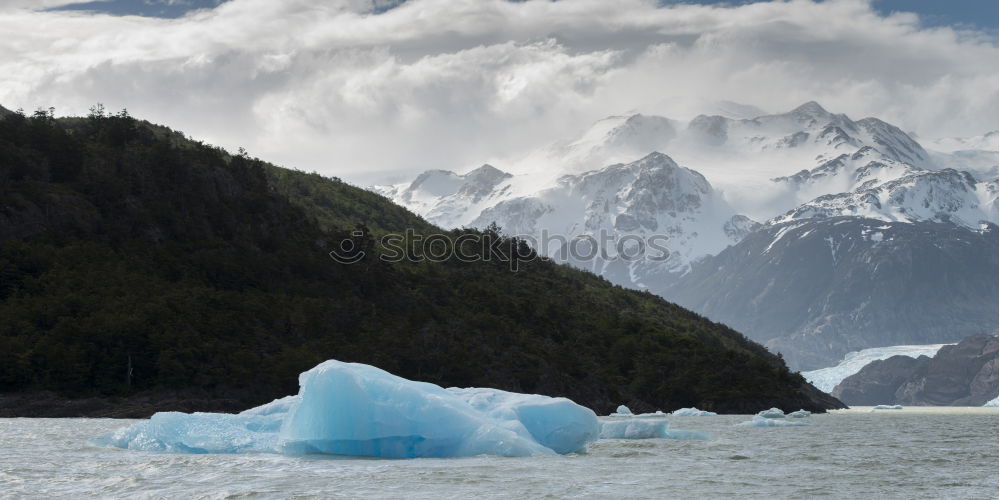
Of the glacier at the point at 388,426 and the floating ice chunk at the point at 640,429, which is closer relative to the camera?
the glacier at the point at 388,426

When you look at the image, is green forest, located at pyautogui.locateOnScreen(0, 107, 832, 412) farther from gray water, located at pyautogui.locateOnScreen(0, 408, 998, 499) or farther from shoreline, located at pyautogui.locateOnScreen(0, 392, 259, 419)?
gray water, located at pyautogui.locateOnScreen(0, 408, 998, 499)

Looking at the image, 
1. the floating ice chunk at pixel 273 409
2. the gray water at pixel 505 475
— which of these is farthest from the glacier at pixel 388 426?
the floating ice chunk at pixel 273 409

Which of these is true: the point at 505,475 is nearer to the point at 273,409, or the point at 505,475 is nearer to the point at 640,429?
the point at 273,409

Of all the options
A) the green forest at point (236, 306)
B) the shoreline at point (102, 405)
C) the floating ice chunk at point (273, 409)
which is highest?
the green forest at point (236, 306)

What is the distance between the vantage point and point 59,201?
456 feet

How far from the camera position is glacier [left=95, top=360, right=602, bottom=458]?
46.5 meters

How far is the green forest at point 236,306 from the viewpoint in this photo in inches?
4515

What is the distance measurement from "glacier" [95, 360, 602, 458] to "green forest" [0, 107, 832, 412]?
207 feet

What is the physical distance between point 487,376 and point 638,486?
10408 cm

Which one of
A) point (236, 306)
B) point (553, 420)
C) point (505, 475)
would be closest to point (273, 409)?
point (553, 420)

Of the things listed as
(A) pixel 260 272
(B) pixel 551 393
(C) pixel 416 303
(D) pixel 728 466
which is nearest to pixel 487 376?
(B) pixel 551 393

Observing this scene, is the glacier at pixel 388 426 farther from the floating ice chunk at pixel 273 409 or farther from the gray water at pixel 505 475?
the floating ice chunk at pixel 273 409

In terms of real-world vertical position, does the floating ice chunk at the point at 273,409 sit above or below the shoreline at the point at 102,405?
above

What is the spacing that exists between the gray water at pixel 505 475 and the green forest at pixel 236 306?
57.3 m
